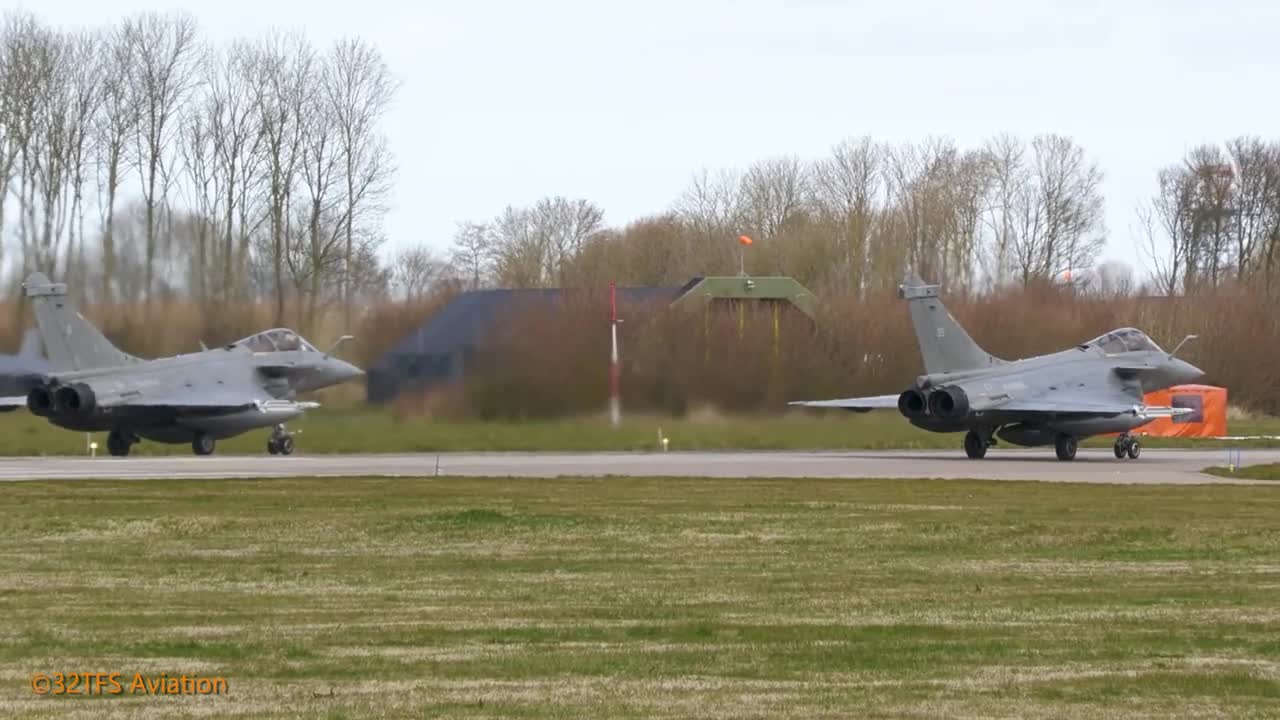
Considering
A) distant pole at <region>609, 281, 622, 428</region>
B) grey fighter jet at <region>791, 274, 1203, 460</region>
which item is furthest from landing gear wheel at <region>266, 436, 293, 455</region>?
grey fighter jet at <region>791, 274, 1203, 460</region>

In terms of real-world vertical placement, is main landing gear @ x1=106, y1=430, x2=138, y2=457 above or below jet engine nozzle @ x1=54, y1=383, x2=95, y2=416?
below

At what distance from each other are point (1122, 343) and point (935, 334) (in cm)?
505

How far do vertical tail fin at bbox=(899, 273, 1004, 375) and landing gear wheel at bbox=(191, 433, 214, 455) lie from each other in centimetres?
1700

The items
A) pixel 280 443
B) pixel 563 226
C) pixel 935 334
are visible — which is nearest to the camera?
pixel 935 334

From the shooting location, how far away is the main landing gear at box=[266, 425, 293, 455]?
43906 millimetres

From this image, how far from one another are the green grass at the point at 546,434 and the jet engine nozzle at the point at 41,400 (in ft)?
10.6

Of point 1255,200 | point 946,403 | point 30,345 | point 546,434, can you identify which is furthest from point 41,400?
point 1255,200

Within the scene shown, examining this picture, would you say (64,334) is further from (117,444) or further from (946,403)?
(946,403)

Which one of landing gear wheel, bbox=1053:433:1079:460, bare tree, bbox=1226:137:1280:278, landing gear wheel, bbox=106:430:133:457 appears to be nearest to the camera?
landing gear wheel, bbox=1053:433:1079:460

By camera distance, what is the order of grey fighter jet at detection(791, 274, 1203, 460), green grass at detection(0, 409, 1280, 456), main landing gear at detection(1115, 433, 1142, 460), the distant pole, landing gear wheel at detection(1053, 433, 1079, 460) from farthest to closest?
landing gear wheel at detection(1053, 433, 1079, 460)
main landing gear at detection(1115, 433, 1142, 460)
the distant pole
green grass at detection(0, 409, 1280, 456)
grey fighter jet at detection(791, 274, 1203, 460)

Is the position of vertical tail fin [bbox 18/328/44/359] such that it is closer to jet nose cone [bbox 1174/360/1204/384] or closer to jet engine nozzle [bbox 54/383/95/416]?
jet engine nozzle [bbox 54/383/95/416]

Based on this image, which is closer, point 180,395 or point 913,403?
point 913,403

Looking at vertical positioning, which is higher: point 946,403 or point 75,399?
point 75,399

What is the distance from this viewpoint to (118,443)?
4466 cm
